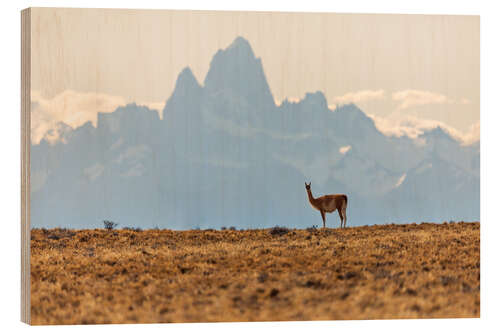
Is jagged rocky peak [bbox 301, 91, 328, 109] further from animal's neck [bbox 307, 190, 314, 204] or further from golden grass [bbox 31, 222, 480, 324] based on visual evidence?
golden grass [bbox 31, 222, 480, 324]

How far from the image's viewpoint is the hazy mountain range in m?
15.0

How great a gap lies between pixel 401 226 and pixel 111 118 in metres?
6.57

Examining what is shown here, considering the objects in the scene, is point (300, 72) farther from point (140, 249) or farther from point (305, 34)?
point (140, 249)

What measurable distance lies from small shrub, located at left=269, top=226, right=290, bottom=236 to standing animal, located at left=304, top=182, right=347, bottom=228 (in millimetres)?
786

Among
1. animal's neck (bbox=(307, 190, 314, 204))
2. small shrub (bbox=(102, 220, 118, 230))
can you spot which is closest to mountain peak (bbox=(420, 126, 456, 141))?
animal's neck (bbox=(307, 190, 314, 204))

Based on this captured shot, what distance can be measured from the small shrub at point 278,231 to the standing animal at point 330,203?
0.79m

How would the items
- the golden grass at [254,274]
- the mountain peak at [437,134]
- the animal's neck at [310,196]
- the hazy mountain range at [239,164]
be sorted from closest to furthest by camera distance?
the golden grass at [254,274] → the hazy mountain range at [239,164] → the animal's neck at [310,196] → the mountain peak at [437,134]

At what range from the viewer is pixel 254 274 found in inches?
568

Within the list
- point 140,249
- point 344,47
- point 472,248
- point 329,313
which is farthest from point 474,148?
point 140,249

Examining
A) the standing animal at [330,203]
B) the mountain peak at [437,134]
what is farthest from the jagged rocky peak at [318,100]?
the mountain peak at [437,134]

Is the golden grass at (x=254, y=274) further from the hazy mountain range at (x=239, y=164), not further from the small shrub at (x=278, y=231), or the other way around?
Result: the hazy mountain range at (x=239, y=164)

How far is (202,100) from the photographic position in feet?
50.4

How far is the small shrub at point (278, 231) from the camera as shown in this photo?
51.1ft

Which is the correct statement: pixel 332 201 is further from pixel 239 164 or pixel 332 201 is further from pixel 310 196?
pixel 239 164
